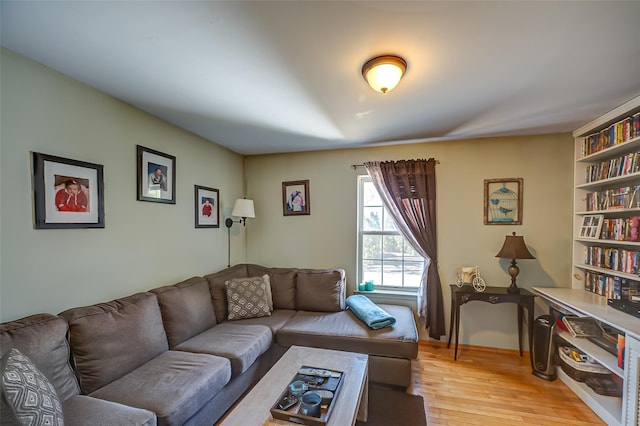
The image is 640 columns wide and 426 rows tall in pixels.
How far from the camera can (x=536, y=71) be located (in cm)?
162

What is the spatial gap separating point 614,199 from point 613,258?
513 millimetres

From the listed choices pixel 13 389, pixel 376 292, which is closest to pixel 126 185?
pixel 13 389

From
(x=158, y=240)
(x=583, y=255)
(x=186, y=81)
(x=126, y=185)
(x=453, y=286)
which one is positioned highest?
(x=186, y=81)

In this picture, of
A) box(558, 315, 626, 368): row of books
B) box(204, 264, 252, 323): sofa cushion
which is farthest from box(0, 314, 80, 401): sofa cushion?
box(558, 315, 626, 368): row of books

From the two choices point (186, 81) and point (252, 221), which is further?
point (252, 221)

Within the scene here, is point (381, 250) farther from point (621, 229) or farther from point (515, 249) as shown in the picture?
point (621, 229)

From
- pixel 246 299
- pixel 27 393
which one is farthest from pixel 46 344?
pixel 246 299

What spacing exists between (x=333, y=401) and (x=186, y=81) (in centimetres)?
212

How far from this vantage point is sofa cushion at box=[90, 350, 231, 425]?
1434 mm

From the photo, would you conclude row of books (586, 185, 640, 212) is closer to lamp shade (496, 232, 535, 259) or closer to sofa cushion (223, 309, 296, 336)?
lamp shade (496, 232, 535, 259)

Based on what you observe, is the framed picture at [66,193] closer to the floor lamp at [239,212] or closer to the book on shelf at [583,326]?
the floor lamp at [239,212]

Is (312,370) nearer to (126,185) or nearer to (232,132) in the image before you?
(126,185)

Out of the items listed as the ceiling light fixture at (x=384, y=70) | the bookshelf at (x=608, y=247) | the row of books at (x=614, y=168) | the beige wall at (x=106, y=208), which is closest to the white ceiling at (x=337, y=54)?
the ceiling light fixture at (x=384, y=70)

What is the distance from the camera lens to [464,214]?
3.03 m
